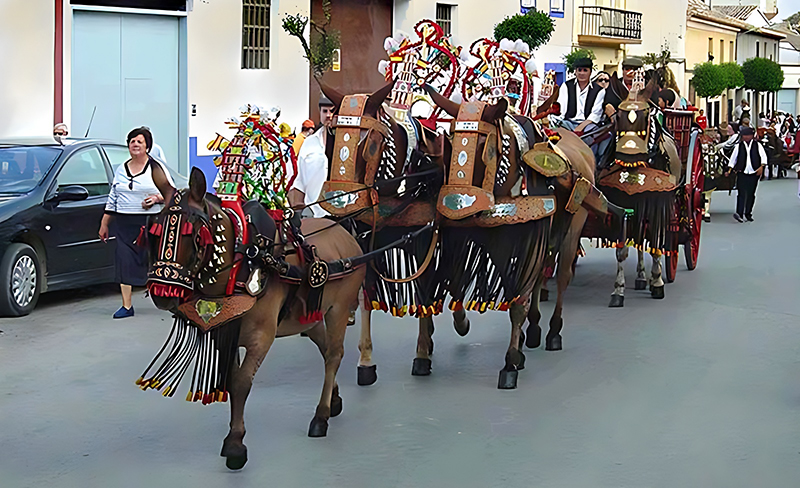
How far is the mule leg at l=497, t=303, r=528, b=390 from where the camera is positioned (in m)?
8.45

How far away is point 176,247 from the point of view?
5.96 meters

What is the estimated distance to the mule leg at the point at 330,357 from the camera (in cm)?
711

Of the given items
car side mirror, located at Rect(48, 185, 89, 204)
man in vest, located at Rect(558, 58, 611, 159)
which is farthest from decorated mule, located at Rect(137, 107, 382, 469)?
man in vest, located at Rect(558, 58, 611, 159)

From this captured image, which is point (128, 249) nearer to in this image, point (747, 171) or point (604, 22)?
point (747, 171)

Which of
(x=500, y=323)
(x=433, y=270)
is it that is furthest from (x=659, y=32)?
(x=433, y=270)

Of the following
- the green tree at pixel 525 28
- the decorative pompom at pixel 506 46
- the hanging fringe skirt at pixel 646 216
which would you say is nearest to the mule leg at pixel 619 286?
the hanging fringe skirt at pixel 646 216

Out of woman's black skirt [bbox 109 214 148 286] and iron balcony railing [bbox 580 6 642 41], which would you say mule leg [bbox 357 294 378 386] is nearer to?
woman's black skirt [bbox 109 214 148 286]

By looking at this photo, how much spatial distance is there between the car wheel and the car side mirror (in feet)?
1.87

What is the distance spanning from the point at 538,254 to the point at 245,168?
261 cm

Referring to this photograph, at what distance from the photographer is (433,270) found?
8.33 metres

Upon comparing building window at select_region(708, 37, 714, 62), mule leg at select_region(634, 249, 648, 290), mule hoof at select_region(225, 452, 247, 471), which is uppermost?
building window at select_region(708, 37, 714, 62)

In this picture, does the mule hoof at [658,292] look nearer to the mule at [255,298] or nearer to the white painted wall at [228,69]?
the mule at [255,298]

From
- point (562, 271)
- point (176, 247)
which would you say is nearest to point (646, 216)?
point (562, 271)

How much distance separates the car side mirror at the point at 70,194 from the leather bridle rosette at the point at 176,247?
18.1 ft
